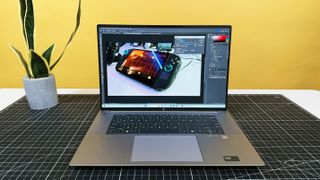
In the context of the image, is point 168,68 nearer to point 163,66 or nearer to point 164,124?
point 163,66

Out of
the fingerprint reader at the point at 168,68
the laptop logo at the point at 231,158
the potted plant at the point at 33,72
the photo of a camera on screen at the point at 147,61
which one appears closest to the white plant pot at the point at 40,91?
the potted plant at the point at 33,72

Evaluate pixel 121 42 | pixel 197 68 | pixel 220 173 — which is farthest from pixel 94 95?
Result: pixel 220 173

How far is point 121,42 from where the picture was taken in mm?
981

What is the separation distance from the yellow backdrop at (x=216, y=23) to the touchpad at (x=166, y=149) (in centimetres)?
121

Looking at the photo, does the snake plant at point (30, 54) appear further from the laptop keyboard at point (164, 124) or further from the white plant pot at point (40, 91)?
the laptop keyboard at point (164, 124)

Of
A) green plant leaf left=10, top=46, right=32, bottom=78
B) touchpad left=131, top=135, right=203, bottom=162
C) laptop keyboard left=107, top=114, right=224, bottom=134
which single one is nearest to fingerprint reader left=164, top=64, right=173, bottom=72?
laptop keyboard left=107, top=114, right=224, bottom=134

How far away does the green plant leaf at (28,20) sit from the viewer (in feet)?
→ 3.43

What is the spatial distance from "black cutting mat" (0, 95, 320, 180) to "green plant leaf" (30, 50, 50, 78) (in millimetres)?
141

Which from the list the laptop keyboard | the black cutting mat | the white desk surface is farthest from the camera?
the white desk surface

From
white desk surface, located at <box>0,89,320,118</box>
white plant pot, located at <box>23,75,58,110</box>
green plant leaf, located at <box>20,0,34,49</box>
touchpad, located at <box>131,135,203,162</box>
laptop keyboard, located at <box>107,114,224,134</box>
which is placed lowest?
touchpad, located at <box>131,135,203,162</box>

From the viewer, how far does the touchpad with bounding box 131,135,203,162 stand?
2.39ft

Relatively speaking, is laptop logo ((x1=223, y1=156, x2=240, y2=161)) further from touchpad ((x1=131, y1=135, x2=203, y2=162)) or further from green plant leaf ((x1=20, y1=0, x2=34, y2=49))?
green plant leaf ((x1=20, y1=0, x2=34, y2=49))

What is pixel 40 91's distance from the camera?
107 centimetres

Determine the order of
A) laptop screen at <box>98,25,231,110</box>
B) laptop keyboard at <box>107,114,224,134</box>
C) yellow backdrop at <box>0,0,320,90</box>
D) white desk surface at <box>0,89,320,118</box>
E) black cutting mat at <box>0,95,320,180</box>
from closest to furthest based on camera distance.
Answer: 1. black cutting mat at <box>0,95,320,180</box>
2. laptop keyboard at <box>107,114,224,134</box>
3. laptop screen at <box>98,25,231,110</box>
4. white desk surface at <box>0,89,320,118</box>
5. yellow backdrop at <box>0,0,320,90</box>
